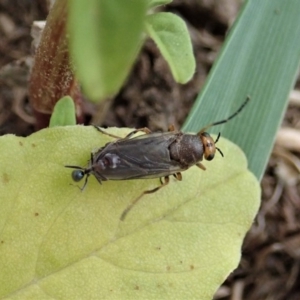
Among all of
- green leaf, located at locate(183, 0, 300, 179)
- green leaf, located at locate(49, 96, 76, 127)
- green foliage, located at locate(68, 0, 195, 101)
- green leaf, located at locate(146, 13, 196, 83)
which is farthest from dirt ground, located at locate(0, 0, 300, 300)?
green foliage, located at locate(68, 0, 195, 101)

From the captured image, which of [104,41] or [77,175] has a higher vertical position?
[104,41]

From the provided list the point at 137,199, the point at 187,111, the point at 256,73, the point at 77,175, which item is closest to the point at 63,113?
the point at 77,175

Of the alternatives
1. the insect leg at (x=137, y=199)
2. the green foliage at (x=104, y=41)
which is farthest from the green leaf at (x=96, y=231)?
the green foliage at (x=104, y=41)

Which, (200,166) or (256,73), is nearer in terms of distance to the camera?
(200,166)

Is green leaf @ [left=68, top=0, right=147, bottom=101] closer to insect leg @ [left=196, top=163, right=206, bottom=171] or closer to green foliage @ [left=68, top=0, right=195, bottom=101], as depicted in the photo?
green foliage @ [left=68, top=0, right=195, bottom=101]

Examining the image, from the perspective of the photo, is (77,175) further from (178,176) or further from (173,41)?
(173,41)

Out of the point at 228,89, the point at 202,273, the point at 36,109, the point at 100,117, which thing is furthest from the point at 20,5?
the point at 202,273

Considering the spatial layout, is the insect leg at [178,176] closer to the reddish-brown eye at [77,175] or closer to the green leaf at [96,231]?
the green leaf at [96,231]

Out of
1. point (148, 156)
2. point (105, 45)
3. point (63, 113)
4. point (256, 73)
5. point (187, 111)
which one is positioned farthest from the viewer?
point (187, 111)
